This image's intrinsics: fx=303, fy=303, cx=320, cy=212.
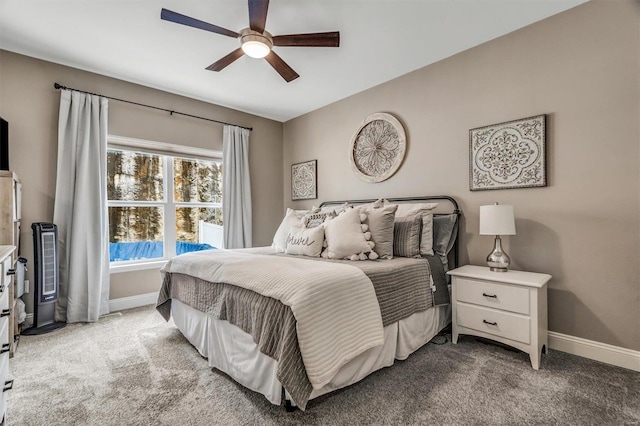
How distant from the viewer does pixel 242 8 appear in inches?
89.4

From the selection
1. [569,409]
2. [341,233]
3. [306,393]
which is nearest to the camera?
[306,393]

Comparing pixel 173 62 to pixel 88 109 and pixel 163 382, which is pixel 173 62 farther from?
pixel 163 382

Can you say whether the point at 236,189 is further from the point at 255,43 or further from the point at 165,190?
the point at 255,43

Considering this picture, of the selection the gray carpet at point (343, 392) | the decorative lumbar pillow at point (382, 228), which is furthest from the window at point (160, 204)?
the decorative lumbar pillow at point (382, 228)

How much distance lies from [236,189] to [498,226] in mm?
3252

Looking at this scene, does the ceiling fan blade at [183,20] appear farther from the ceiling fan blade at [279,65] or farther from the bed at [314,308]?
the bed at [314,308]

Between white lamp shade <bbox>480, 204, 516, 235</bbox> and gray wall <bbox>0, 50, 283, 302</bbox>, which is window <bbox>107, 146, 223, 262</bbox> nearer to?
gray wall <bbox>0, 50, 283, 302</bbox>

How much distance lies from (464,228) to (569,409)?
1.54 meters

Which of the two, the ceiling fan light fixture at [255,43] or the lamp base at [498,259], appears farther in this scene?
the lamp base at [498,259]

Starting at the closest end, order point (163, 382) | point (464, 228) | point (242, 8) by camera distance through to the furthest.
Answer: point (163, 382)
point (242, 8)
point (464, 228)

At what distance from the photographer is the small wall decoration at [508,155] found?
243cm

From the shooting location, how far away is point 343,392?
177 cm

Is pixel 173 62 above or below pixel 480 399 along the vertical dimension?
above

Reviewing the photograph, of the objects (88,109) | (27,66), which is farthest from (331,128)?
(27,66)
